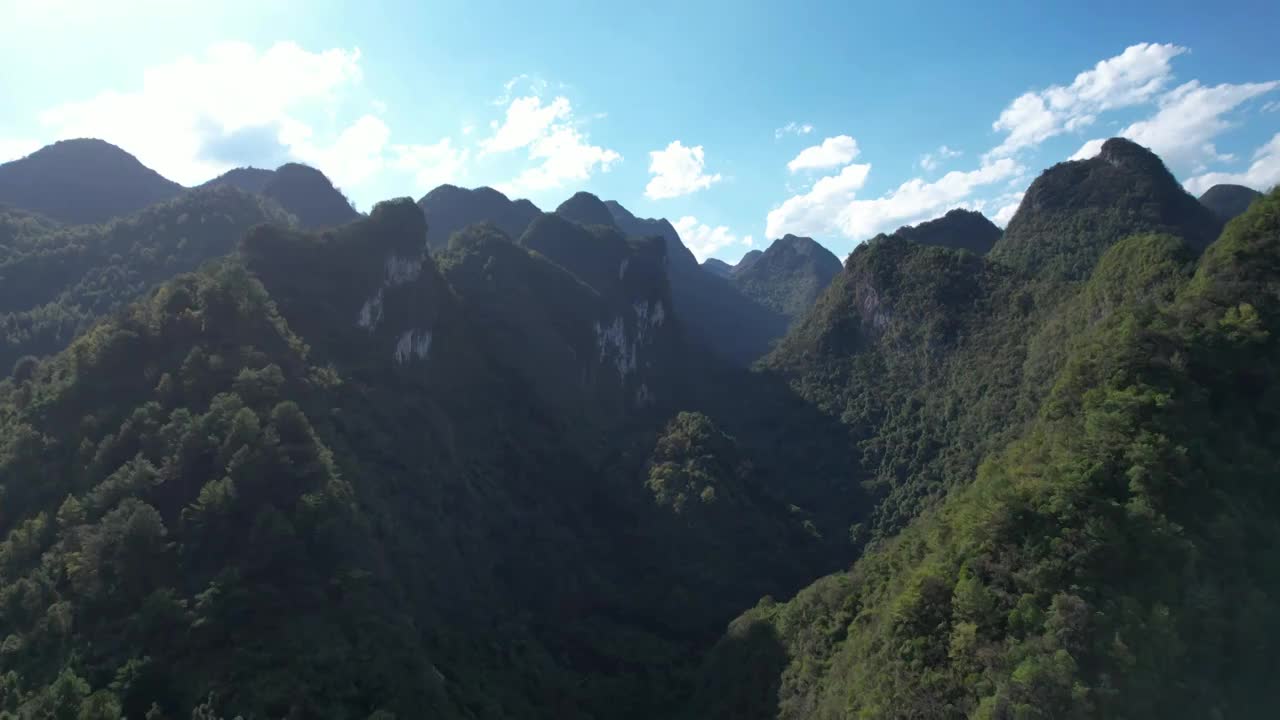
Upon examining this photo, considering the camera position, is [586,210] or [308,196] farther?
[586,210]

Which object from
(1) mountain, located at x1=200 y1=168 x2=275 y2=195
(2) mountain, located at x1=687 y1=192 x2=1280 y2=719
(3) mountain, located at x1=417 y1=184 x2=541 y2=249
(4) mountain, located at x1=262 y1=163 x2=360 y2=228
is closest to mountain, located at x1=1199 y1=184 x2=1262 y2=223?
(2) mountain, located at x1=687 y1=192 x2=1280 y2=719

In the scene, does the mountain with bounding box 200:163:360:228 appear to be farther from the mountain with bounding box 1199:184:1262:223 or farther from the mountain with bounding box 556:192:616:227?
the mountain with bounding box 1199:184:1262:223

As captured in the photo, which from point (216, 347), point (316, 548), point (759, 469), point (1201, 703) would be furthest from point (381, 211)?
point (1201, 703)

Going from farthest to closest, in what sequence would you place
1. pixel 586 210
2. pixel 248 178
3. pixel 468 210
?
1. pixel 586 210
2. pixel 468 210
3. pixel 248 178

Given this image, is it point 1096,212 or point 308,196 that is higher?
point 308,196

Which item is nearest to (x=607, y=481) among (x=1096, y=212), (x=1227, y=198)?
(x=1096, y=212)

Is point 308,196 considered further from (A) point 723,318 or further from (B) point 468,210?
(A) point 723,318

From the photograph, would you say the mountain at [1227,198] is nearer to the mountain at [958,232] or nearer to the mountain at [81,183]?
the mountain at [958,232]
